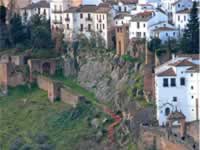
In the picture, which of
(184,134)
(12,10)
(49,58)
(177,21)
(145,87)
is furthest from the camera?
(12,10)

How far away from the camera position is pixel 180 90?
62.2 meters

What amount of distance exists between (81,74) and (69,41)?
3.74 meters

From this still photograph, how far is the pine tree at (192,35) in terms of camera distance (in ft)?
218

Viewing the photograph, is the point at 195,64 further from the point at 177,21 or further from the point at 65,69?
the point at 65,69

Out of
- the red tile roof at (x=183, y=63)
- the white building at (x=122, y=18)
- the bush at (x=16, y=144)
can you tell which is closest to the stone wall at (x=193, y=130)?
the red tile roof at (x=183, y=63)

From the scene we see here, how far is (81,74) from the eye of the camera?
73.2m

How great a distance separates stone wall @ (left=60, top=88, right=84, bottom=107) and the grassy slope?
338mm

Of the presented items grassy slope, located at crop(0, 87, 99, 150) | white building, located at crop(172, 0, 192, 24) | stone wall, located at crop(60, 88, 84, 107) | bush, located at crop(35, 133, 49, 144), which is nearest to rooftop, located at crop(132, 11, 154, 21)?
white building, located at crop(172, 0, 192, 24)

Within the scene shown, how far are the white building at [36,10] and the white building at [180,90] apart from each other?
18.5 meters

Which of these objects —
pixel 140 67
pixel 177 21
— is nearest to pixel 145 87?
pixel 140 67

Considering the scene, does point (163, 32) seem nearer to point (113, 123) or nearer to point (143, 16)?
point (143, 16)

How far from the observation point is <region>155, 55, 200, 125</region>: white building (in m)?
62.0

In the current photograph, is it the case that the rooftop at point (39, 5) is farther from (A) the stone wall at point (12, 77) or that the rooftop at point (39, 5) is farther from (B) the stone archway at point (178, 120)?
(B) the stone archway at point (178, 120)

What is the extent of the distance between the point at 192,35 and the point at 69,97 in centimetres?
737
